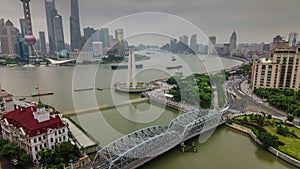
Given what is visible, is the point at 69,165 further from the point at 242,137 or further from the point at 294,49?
the point at 294,49

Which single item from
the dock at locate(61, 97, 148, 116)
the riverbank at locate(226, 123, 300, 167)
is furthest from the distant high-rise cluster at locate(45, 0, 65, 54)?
A: the riverbank at locate(226, 123, 300, 167)

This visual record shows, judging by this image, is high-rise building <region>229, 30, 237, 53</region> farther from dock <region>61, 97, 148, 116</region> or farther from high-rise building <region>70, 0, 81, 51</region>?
dock <region>61, 97, 148, 116</region>

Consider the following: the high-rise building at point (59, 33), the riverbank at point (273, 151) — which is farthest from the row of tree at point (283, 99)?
the high-rise building at point (59, 33)

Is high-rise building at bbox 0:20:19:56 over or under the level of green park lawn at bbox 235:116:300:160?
over

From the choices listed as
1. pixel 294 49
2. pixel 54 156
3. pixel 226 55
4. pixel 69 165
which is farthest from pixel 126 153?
pixel 226 55

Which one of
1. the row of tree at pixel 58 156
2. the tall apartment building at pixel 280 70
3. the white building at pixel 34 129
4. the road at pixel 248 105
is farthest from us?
the tall apartment building at pixel 280 70

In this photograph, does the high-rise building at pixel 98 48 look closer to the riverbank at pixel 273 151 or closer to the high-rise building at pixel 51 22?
the high-rise building at pixel 51 22
